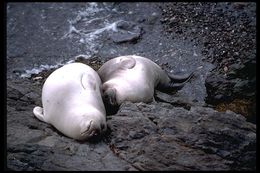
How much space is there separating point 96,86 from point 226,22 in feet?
11.5

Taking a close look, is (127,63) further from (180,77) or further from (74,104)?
(74,104)

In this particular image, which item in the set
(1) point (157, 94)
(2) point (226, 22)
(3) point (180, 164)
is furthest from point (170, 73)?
(3) point (180, 164)

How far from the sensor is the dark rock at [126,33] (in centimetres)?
806

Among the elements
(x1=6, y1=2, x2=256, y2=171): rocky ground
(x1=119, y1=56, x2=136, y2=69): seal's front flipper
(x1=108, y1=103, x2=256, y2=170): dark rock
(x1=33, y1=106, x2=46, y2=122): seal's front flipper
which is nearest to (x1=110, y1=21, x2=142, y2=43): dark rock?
(x1=6, y1=2, x2=256, y2=171): rocky ground

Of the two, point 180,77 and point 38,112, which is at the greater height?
point 38,112

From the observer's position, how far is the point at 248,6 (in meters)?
8.07

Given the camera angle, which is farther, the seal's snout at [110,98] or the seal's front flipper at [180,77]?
the seal's front flipper at [180,77]

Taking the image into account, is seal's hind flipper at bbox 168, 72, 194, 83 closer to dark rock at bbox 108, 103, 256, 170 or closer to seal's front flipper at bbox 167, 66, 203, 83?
seal's front flipper at bbox 167, 66, 203, 83

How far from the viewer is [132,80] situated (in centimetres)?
569

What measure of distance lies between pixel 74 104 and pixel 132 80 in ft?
3.44

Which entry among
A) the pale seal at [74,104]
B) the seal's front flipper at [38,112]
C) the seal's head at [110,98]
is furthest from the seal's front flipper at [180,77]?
the seal's front flipper at [38,112]

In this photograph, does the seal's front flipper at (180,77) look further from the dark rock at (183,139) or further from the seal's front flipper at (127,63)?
the dark rock at (183,139)

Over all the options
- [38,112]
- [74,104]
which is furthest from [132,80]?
[38,112]

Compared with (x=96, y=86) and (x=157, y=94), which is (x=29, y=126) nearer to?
(x=96, y=86)
